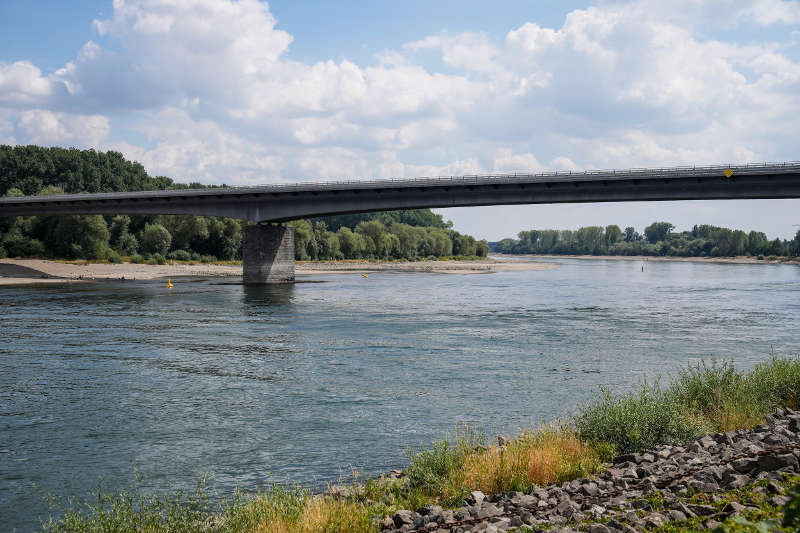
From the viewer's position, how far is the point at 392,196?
227 ft

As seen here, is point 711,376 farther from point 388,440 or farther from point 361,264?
point 361,264

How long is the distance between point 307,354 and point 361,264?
131095 millimetres

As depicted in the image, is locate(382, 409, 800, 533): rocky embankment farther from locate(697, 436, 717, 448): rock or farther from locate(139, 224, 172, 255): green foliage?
locate(139, 224, 172, 255): green foliage

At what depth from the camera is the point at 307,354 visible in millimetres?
29109

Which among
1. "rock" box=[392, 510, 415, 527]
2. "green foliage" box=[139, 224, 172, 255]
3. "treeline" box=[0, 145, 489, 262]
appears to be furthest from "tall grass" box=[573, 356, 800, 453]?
"green foliage" box=[139, 224, 172, 255]

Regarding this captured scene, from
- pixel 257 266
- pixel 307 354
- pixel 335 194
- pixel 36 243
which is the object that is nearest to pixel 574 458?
pixel 307 354

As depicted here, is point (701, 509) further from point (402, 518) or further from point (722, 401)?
point (722, 401)

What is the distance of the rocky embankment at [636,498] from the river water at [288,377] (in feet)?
14.6

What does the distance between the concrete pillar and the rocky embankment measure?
233ft

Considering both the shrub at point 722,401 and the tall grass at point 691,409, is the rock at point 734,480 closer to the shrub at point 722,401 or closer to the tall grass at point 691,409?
the tall grass at point 691,409

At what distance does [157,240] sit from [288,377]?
357 feet

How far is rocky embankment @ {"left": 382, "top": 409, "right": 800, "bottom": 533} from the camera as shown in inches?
342

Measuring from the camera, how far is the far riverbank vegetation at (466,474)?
368 inches

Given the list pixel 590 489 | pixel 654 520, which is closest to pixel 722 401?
pixel 590 489
